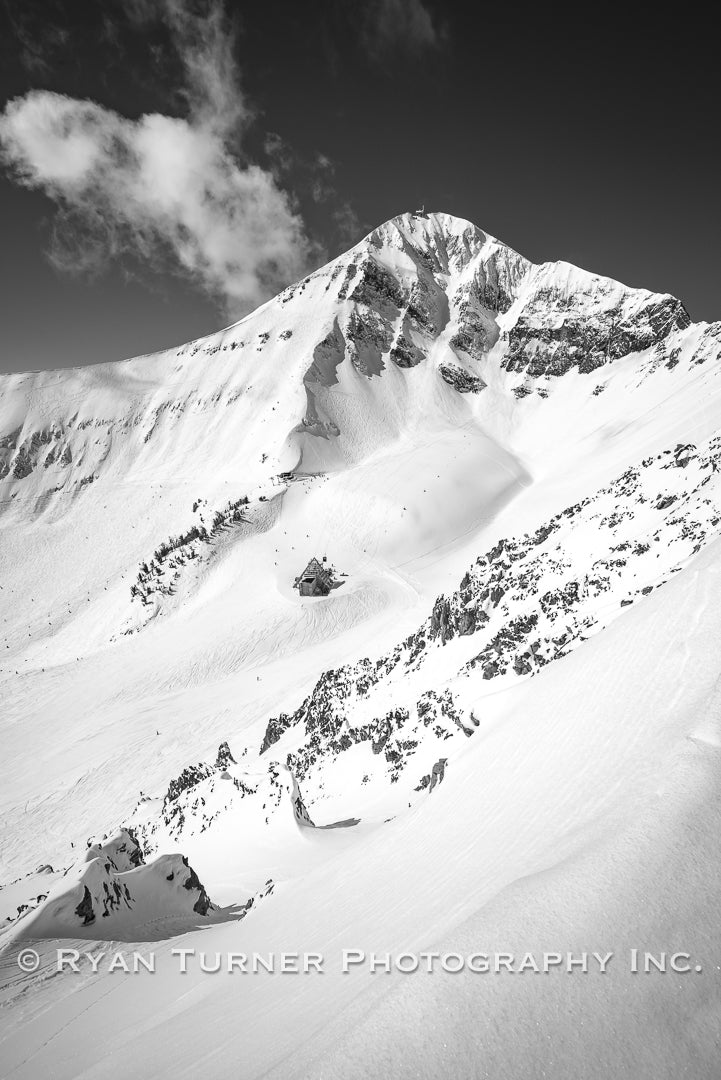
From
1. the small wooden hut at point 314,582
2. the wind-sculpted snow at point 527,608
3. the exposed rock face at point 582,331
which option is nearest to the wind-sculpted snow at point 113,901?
the wind-sculpted snow at point 527,608

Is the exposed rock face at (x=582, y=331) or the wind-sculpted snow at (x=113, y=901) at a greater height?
the exposed rock face at (x=582, y=331)

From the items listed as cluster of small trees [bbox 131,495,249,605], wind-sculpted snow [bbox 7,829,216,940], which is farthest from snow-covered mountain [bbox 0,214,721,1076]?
cluster of small trees [bbox 131,495,249,605]

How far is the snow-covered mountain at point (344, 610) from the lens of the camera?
5.80 m

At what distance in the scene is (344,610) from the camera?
36.8 metres

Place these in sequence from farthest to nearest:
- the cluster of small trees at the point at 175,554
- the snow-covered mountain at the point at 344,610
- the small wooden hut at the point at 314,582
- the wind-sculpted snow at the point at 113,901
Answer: the cluster of small trees at the point at 175,554 → the small wooden hut at the point at 314,582 → the wind-sculpted snow at the point at 113,901 → the snow-covered mountain at the point at 344,610

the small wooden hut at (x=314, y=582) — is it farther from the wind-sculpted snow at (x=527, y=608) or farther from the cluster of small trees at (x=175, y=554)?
the wind-sculpted snow at (x=527, y=608)

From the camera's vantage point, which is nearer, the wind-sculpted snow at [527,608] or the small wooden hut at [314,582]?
the wind-sculpted snow at [527,608]

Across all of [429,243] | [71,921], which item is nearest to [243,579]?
[71,921]

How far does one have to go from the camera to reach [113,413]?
89.6 meters

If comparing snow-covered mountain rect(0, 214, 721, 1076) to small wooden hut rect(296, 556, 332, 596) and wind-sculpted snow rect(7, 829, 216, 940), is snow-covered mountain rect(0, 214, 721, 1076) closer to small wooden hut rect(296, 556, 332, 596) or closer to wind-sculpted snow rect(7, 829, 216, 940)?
wind-sculpted snow rect(7, 829, 216, 940)

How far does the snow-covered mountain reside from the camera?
5.80 m

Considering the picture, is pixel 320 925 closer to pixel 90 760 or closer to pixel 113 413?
pixel 90 760

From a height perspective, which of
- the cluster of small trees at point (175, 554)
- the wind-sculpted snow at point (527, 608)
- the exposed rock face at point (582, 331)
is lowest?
the wind-sculpted snow at point (527, 608)

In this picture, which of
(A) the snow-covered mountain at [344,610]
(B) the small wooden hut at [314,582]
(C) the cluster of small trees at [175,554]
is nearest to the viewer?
(A) the snow-covered mountain at [344,610]
